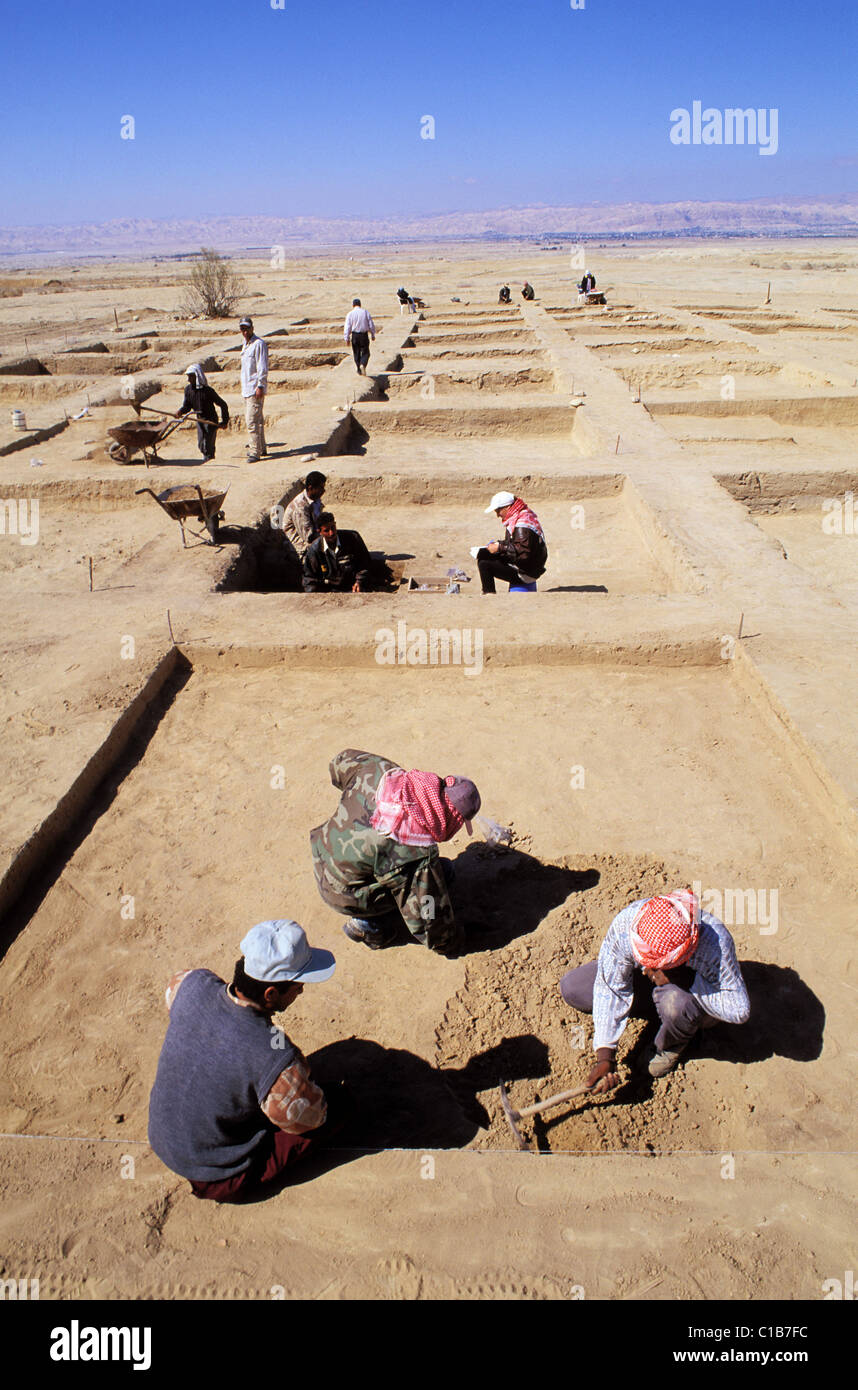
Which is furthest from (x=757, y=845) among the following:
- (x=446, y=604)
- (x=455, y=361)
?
(x=455, y=361)

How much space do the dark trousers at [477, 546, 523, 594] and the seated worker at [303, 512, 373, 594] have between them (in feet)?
3.34

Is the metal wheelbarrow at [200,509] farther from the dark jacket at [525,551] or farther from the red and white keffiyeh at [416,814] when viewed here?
the red and white keffiyeh at [416,814]

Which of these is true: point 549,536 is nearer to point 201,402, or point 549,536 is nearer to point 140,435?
point 201,402

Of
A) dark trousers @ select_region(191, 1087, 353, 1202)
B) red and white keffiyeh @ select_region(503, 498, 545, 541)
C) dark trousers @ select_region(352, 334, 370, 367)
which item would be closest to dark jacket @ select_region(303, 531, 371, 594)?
red and white keffiyeh @ select_region(503, 498, 545, 541)

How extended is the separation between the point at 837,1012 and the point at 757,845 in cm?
100

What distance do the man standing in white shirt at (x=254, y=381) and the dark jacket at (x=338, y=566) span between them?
3046 millimetres

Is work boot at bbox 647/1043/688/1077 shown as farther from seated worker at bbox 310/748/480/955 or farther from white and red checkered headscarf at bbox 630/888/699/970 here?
seated worker at bbox 310/748/480/955

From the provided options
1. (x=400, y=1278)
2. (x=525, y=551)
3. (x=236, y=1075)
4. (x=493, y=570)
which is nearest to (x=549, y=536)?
(x=493, y=570)

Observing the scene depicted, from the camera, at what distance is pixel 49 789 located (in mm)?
4281

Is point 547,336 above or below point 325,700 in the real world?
above

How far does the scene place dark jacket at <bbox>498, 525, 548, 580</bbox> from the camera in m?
6.46

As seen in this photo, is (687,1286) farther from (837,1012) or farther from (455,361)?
(455,361)

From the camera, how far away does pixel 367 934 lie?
141 inches

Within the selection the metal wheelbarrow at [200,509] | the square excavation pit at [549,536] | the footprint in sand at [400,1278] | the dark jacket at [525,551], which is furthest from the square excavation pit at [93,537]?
the footprint in sand at [400,1278]
